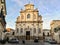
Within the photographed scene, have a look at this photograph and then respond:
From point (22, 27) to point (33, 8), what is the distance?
24.8ft

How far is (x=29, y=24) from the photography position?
181 ft

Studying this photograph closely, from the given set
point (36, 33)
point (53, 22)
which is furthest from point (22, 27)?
point (53, 22)

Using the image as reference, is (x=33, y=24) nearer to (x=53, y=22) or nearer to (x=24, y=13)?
(x=24, y=13)

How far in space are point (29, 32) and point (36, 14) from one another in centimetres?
658

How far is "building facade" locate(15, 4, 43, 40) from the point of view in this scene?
54312 millimetres

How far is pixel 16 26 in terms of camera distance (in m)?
55.1

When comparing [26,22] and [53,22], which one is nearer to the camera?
[26,22]

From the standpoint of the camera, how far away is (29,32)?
5503 centimetres

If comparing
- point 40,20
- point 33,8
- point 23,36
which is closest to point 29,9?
point 33,8

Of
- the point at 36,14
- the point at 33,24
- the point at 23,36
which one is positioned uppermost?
the point at 36,14

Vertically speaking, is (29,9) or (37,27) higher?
(29,9)

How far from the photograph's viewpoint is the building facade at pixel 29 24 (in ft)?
178

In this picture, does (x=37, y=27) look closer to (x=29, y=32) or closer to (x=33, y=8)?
(x=29, y=32)

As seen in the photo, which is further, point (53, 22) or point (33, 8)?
point (53, 22)
